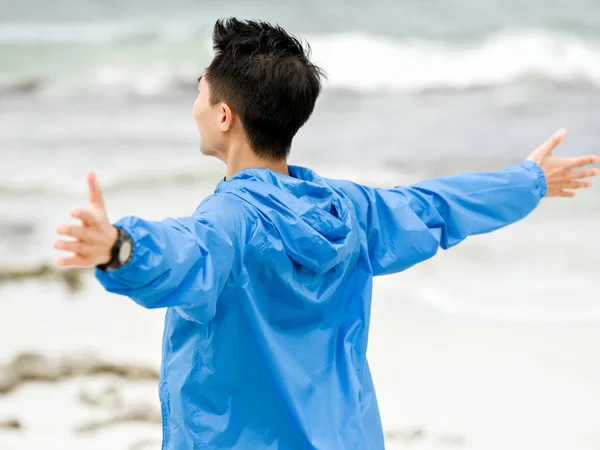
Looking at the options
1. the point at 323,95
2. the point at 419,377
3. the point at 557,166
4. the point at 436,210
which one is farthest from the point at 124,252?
the point at 323,95

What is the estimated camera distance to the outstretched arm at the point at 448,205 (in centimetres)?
135

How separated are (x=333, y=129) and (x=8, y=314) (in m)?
2.37

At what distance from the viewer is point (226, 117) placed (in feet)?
4.13

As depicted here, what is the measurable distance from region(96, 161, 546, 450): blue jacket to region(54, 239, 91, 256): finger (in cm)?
15

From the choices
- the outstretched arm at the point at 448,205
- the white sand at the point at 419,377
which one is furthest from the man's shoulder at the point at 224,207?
the white sand at the point at 419,377

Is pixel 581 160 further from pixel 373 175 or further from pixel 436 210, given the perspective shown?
pixel 373 175

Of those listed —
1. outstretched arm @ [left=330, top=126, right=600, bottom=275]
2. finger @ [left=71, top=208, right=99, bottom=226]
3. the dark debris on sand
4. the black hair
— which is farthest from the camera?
the dark debris on sand

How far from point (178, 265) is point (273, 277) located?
0.79 feet

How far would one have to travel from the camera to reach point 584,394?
290cm

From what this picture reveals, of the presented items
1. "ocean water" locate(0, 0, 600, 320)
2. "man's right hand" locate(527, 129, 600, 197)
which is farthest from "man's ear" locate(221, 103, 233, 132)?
"ocean water" locate(0, 0, 600, 320)

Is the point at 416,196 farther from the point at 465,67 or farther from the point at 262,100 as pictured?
the point at 465,67

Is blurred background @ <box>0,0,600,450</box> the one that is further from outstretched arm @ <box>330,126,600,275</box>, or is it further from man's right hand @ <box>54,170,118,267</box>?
man's right hand @ <box>54,170,118,267</box>

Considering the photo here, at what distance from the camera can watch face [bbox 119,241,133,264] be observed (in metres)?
0.90

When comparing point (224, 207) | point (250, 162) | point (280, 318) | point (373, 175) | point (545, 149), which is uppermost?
point (373, 175)
